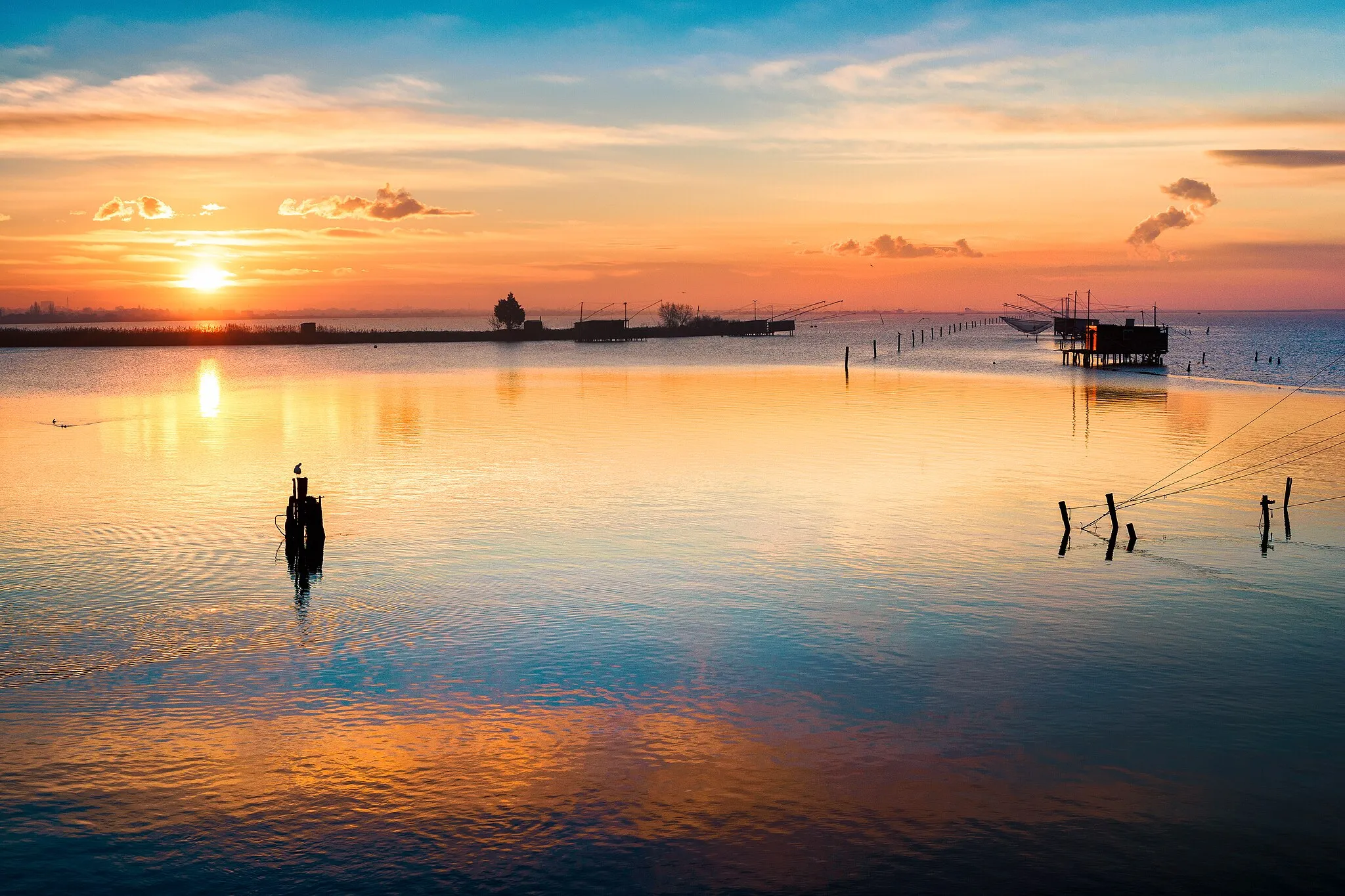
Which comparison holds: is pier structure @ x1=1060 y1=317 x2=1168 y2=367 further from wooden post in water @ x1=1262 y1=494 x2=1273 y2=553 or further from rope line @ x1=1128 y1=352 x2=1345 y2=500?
wooden post in water @ x1=1262 y1=494 x2=1273 y2=553

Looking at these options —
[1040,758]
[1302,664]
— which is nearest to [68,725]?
[1040,758]

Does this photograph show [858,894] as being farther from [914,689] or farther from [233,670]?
[233,670]

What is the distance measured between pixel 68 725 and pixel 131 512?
23.5 m

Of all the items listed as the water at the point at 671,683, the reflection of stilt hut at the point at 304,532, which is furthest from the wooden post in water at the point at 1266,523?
the reflection of stilt hut at the point at 304,532

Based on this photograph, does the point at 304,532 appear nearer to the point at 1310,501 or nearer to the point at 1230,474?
the point at 1310,501

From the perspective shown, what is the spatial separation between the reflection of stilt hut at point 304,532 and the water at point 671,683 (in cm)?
77

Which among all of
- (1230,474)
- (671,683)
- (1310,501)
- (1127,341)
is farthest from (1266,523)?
(1127,341)

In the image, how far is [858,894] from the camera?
15.1 m

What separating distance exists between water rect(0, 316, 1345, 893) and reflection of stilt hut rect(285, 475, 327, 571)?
2.53 feet

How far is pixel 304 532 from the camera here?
114 ft

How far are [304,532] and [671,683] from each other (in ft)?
55.7

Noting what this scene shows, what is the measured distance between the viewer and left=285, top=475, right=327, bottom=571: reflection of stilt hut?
34031 millimetres

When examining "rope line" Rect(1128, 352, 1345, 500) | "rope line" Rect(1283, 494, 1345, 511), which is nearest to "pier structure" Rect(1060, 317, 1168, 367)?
"rope line" Rect(1128, 352, 1345, 500)

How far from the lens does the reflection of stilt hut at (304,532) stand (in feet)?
112
